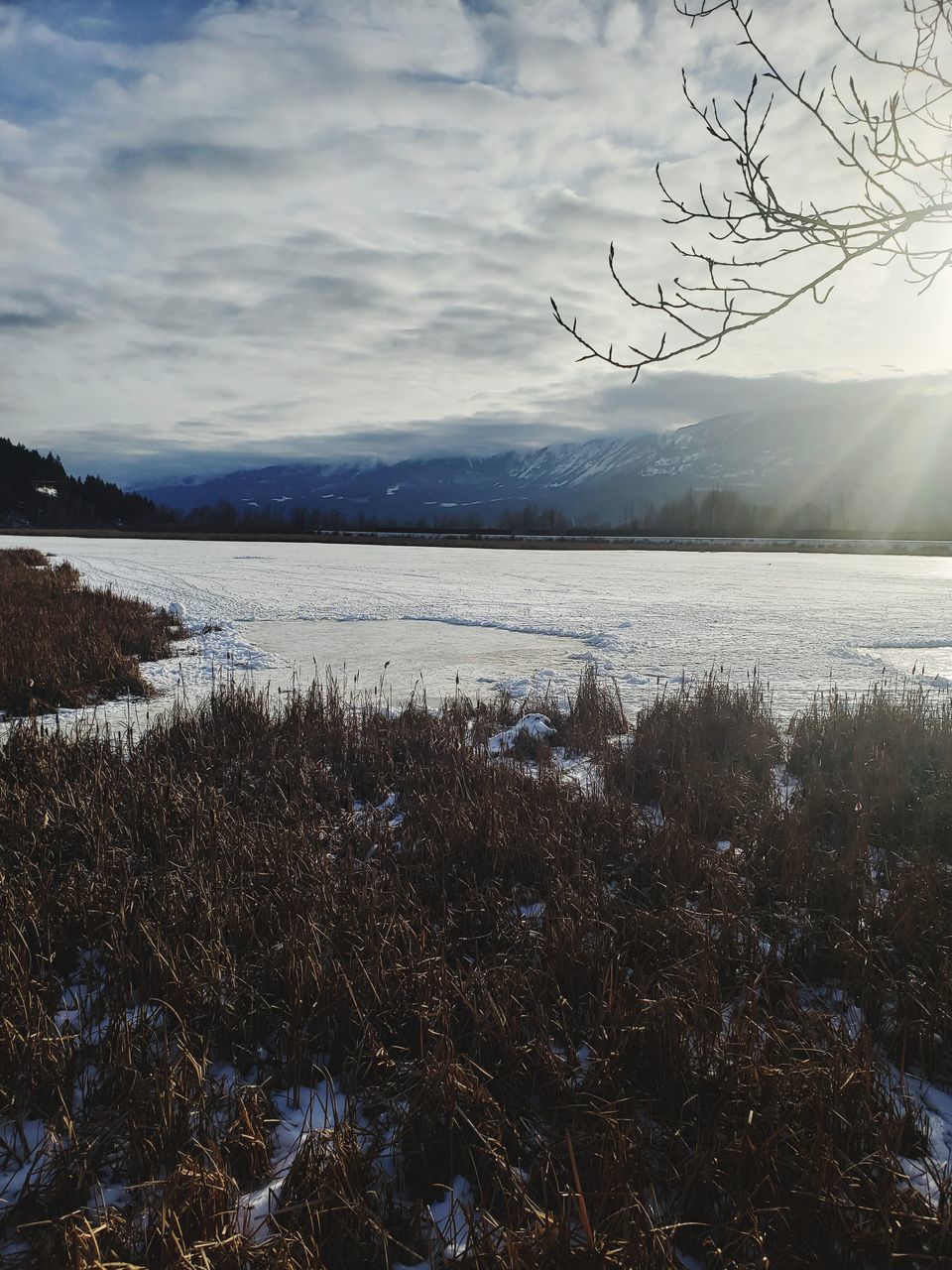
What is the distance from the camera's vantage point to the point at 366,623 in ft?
53.5

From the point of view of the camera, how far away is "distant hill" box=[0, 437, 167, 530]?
11150cm

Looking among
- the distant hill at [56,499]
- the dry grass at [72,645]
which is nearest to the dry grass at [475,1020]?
the dry grass at [72,645]

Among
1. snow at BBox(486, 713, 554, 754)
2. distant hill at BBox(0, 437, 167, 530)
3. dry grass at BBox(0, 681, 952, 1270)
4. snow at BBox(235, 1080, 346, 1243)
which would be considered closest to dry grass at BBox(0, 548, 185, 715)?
dry grass at BBox(0, 681, 952, 1270)

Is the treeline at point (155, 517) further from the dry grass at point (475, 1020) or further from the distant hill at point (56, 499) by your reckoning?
the dry grass at point (475, 1020)

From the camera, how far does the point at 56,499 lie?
117m

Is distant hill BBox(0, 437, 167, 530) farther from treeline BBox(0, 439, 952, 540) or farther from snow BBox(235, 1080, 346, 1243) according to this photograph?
snow BBox(235, 1080, 346, 1243)

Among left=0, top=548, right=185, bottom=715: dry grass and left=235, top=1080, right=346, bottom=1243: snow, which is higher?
left=0, top=548, right=185, bottom=715: dry grass

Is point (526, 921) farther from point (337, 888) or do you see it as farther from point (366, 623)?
point (366, 623)

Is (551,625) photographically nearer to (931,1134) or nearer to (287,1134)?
(931,1134)

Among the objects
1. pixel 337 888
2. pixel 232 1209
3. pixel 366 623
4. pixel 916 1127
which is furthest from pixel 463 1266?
pixel 366 623

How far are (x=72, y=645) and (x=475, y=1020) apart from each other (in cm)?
989

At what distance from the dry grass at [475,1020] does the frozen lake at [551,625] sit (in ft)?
14.6

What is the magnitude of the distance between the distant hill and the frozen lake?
314ft

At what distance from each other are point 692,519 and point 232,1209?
5881 inches
